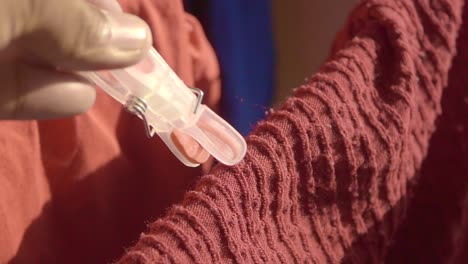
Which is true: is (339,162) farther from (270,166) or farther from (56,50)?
(56,50)

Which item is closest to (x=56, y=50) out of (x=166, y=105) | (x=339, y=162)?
(x=166, y=105)

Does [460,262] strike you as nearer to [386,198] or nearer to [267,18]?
[386,198]

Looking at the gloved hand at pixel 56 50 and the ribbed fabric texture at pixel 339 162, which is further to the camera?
the ribbed fabric texture at pixel 339 162

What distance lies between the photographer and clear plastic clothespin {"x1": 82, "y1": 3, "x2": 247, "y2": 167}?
0.28 meters

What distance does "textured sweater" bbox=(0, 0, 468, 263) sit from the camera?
337 millimetres

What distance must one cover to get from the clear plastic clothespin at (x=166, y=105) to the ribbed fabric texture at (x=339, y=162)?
0.06ft

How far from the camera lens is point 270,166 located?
0.35 meters

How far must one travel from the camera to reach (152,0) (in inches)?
15.9

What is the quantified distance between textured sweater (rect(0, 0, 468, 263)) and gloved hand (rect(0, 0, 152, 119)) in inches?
3.5

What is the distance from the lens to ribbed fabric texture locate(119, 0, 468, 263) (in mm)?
322

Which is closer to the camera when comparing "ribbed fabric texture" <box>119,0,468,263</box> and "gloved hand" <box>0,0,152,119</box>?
"gloved hand" <box>0,0,152,119</box>

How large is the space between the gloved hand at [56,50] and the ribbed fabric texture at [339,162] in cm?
9

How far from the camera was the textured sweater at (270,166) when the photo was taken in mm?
337

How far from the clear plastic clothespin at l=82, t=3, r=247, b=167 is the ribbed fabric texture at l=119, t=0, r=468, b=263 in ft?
0.06
